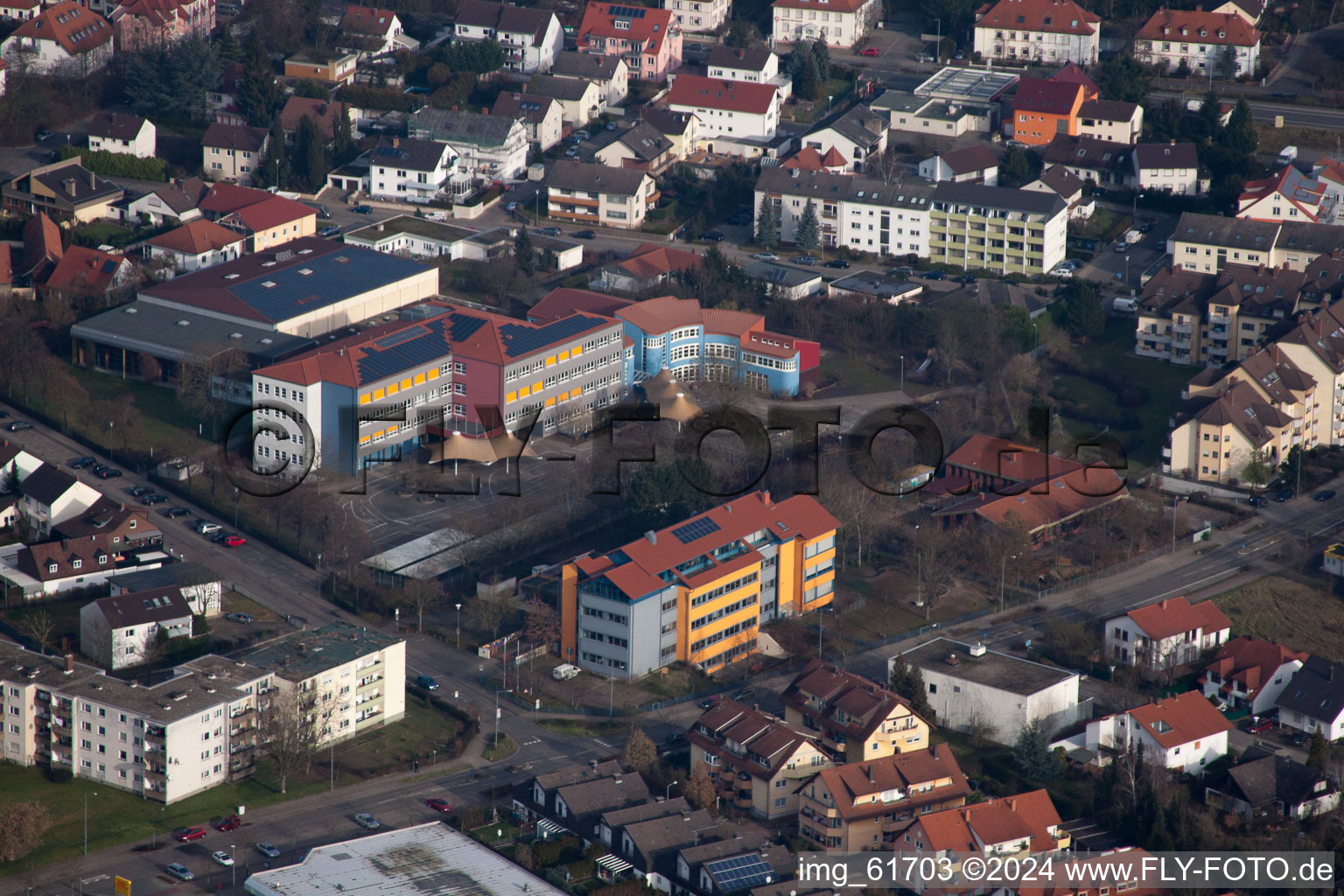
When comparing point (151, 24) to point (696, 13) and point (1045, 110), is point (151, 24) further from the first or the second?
point (1045, 110)

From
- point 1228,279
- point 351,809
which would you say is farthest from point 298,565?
point 1228,279

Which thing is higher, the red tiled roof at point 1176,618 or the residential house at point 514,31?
the residential house at point 514,31

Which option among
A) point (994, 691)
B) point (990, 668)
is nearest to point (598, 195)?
point (990, 668)

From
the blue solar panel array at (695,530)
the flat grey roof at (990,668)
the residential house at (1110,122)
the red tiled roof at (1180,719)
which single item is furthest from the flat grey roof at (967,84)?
the red tiled roof at (1180,719)

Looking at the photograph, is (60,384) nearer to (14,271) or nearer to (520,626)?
(14,271)

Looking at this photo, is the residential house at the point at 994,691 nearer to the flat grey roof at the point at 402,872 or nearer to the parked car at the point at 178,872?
the flat grey roof at the point at 402,872

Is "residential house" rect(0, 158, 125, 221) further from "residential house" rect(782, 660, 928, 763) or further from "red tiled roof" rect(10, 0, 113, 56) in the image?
"residential house" rect(782, 660, 928, 763)

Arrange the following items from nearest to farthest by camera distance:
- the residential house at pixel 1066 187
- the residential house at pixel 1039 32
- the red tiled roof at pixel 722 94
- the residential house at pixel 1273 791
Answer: the residential house at pixel 1273 791 → the residential house at pixel 1066 187 → the red tiled roof at pixel 722 94 → the residential house at pixel 1039 32
